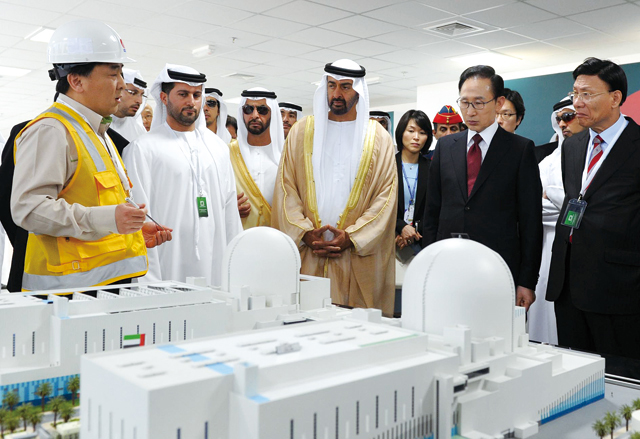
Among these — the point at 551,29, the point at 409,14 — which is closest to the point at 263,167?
the point at 409,14

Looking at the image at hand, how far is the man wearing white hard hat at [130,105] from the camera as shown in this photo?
14.0ft

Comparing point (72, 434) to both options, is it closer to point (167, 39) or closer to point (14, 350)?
point (14, 350)

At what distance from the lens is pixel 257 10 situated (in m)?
6.92

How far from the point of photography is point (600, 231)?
2.63 meters

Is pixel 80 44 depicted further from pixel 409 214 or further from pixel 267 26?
pixel 267 26

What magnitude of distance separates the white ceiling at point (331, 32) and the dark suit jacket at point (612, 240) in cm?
435

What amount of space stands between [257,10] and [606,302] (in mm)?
5574

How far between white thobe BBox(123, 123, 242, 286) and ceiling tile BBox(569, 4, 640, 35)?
544 centimetres

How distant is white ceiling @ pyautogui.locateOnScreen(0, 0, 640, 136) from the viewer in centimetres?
667

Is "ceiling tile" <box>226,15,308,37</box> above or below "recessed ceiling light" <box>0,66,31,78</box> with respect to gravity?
above

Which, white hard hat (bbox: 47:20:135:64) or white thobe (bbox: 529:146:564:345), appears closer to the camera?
white hard hat (bbox: 47:20:135:64)

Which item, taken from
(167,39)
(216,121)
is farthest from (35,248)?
(167,39)

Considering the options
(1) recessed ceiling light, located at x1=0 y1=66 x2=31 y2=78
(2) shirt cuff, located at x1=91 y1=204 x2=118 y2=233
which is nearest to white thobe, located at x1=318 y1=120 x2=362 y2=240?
(2) shirt cuff, located at x1=91 y1=204 x2=118 y2=233

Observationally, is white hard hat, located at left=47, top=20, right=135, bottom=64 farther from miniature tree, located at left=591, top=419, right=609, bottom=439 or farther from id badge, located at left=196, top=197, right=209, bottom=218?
miniature tree, located at left=591, top=419, right=609, bottom=439
